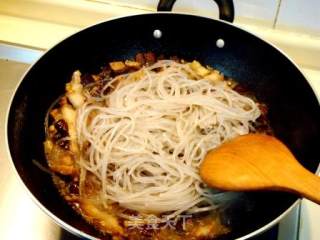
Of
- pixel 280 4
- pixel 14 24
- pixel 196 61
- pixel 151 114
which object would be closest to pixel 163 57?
pixel 196 61

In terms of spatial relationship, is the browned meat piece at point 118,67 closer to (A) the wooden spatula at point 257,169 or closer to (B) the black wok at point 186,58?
(B) the black wok at point 186,58

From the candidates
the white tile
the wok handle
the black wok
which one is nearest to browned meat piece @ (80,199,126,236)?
the black wok

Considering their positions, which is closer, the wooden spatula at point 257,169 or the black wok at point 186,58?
the wooden spatula at point 257,169

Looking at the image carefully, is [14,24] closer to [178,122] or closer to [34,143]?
[34,143]

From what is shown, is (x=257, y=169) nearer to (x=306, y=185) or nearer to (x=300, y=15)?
(x=306, y=185)

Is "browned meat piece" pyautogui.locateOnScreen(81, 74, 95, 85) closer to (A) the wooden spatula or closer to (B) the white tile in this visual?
(A) the wooden spatula

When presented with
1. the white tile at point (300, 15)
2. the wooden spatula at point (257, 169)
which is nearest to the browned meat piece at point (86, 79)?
the wooden spatula at point (257, 169)
